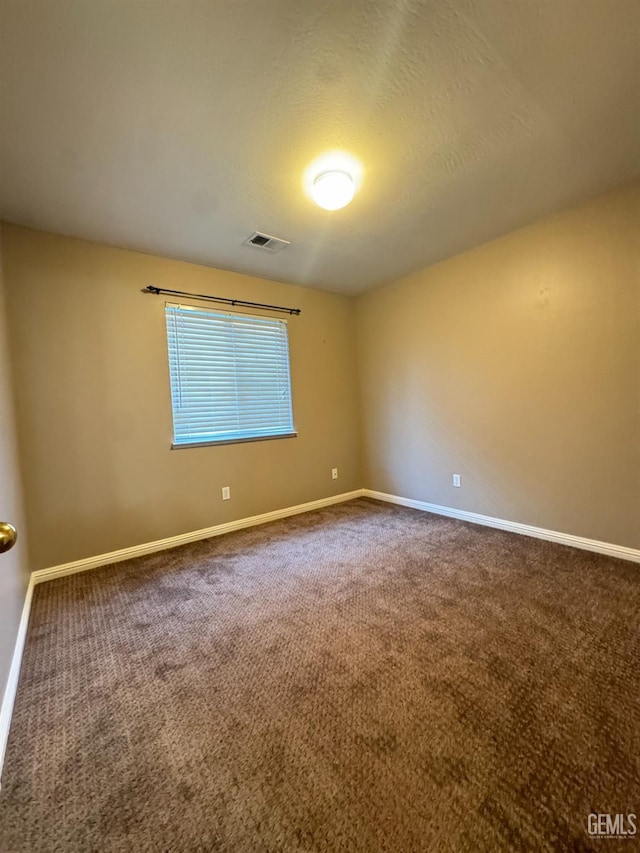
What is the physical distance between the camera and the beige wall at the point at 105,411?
96.6 inches

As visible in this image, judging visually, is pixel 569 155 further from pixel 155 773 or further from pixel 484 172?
pixel 155 773

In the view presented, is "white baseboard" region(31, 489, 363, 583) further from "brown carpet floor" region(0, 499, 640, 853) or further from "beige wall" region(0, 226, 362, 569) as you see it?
"brown carpet floor" region(0, 499, 640, 853)

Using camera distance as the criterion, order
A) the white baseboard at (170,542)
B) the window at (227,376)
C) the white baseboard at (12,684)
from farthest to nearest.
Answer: the window at (227,376), the white baseboard at (170,542), the white baseboard at (12,684)

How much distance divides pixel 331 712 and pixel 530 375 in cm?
271

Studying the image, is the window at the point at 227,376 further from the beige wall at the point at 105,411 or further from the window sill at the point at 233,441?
the beige wall at the point at 105,411

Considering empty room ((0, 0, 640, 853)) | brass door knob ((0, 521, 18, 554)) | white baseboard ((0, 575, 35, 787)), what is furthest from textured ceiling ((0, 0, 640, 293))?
white baseboard ((0, 575, 35, 787))

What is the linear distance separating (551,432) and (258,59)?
290 centimetres

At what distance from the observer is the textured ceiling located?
4.14 ft

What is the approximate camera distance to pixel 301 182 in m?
2.11

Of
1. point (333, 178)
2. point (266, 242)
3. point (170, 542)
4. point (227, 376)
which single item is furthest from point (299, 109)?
point (170, 542)

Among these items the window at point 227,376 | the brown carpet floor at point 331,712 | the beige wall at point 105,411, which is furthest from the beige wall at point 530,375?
the beige wall at point 105,411

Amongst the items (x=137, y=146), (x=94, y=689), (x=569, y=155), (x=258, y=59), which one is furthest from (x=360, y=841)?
(x=569, y=155)

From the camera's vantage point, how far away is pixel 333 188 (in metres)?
2.04

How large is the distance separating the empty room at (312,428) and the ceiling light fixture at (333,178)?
0.05ft
